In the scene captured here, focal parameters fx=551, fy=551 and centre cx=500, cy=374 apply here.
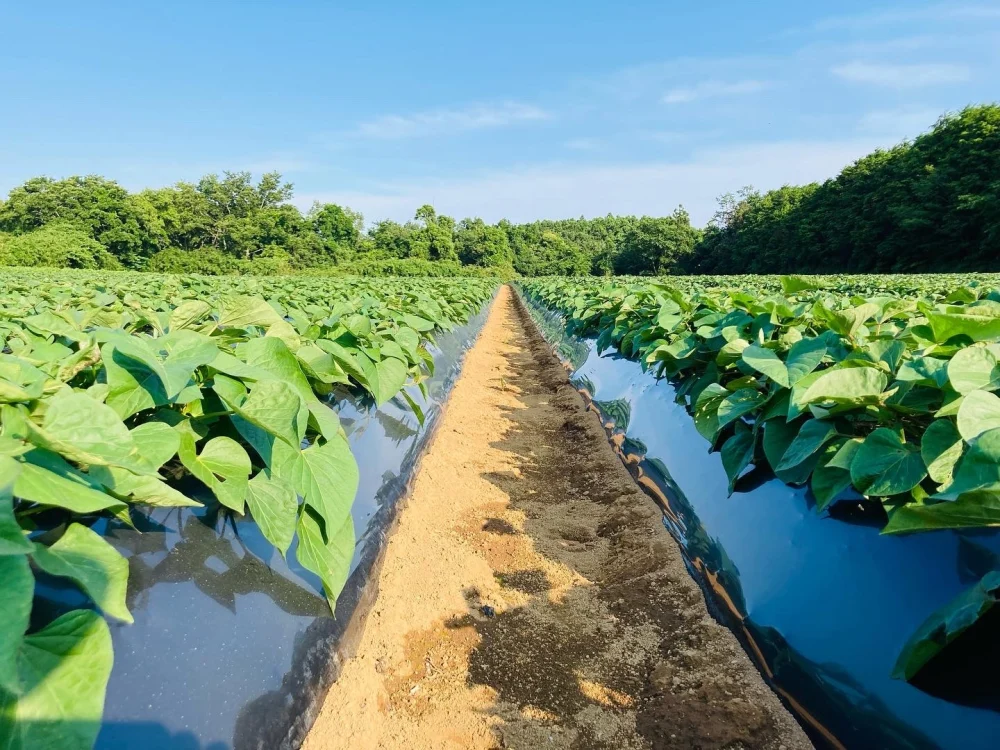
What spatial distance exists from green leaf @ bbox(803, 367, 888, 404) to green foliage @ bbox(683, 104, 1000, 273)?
40.2 metres

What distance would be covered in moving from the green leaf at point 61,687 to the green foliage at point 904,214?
4173cm

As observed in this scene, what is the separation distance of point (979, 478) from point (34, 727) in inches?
54.6

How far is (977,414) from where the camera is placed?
99 centimetres

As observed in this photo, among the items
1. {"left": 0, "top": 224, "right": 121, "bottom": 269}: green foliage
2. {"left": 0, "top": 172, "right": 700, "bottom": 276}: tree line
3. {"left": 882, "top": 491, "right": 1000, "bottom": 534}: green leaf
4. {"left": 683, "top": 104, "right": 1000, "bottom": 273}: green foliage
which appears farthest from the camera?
{"left": 0, "top": 172, "right": 700, "bottom": 276}: tree line

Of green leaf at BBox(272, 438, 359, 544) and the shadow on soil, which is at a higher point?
green leaf at BBox(272, 438, 359, 544)

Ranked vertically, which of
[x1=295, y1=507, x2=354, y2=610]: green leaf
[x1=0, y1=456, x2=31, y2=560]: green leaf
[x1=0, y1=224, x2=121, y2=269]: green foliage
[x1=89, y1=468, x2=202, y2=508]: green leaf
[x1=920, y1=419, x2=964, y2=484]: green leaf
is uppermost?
[x1=0, y1=224, x2=121, y2=269]: green foliage

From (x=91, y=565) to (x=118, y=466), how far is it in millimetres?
147

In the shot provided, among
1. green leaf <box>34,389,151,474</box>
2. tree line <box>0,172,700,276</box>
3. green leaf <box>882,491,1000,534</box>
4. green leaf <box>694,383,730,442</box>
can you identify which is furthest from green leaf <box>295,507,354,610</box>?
tree line <box>0,172,700,276</box>

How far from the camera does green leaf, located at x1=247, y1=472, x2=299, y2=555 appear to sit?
3.92 feet

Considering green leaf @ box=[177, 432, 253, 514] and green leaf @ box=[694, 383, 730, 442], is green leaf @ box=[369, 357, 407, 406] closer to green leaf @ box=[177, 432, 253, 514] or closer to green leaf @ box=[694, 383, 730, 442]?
green leaf @ box=[177, 432, 253, 514]

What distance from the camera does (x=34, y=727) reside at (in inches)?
25.7

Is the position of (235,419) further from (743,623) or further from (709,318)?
(709,318)

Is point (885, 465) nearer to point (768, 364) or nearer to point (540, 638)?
point (768, 364)

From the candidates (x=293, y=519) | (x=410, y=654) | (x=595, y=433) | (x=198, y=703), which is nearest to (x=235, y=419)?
(x=293, y=519)
